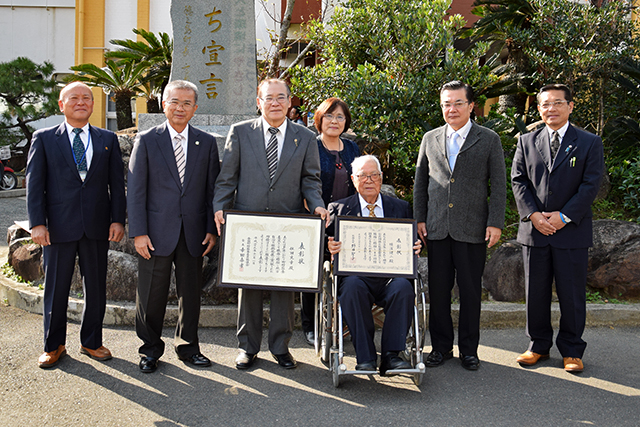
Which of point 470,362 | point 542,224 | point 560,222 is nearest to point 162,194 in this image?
point 470,362

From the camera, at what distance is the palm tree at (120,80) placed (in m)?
12.7

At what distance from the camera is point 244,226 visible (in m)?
3.51

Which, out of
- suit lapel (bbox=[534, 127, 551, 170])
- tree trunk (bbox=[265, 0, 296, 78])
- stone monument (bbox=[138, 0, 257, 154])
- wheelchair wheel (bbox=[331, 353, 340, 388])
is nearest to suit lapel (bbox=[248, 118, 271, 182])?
wheelchair wheel (bbox=[331, 353, 340, 388])

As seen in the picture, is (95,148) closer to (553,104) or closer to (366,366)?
(366,366)

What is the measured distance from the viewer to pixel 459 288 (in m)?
3.89

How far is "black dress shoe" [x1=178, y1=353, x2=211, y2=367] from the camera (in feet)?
12.1

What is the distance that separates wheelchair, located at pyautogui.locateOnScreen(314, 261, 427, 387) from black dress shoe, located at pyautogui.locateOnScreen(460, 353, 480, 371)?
42 cm

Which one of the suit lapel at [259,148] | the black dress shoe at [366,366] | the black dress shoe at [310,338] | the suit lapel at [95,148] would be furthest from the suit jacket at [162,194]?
the black dress shoe at [366,366]

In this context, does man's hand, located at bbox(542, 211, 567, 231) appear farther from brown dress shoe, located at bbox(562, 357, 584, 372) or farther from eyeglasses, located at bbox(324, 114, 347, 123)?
eyeglasses, located at bbox(324, 114, 347, 123)

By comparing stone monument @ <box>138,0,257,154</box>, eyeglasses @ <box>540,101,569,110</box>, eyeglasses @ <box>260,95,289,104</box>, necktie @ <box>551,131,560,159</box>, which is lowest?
necktie @ <box>551,131,560,159</box>

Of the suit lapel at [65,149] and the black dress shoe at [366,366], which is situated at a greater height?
the suit lapel at [65,149]

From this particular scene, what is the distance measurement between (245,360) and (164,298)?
72 centimetres

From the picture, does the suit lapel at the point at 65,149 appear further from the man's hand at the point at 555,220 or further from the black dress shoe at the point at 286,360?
the man's hand at the point at 555,220

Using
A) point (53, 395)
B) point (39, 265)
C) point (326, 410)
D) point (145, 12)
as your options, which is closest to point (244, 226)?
point (326, 410)
